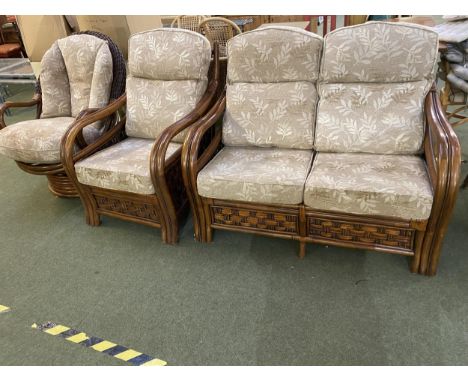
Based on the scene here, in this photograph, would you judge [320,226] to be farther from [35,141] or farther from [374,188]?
[35,141]

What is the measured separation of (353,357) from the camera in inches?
50.7

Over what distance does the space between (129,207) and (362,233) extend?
1.24 metres

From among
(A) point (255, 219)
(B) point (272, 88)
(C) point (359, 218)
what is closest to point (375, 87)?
(B) point (272, 88)

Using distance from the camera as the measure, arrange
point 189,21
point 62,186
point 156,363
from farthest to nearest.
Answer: point 189,21 < point 62,186 < point 156,363

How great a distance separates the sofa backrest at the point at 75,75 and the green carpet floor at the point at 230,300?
97cm

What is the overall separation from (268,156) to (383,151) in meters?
0.58

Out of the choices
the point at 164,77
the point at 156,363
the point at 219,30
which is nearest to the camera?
the point at 156,363

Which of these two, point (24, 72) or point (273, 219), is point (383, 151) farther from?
point (24, 72)

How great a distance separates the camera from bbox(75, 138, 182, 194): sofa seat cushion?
5.77 ft

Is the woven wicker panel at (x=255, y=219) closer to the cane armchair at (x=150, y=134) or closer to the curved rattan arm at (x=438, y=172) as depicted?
the cane armchair at (x=150, y=134)

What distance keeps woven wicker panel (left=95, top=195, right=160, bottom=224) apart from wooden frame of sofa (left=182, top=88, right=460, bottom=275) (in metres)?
0.26

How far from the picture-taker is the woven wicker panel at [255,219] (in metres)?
1.68

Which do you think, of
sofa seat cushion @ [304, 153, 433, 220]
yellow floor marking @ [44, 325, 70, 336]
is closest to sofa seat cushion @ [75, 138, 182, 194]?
yellow floor marking @ [44, 325, 70, 336]

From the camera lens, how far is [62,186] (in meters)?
2.38
